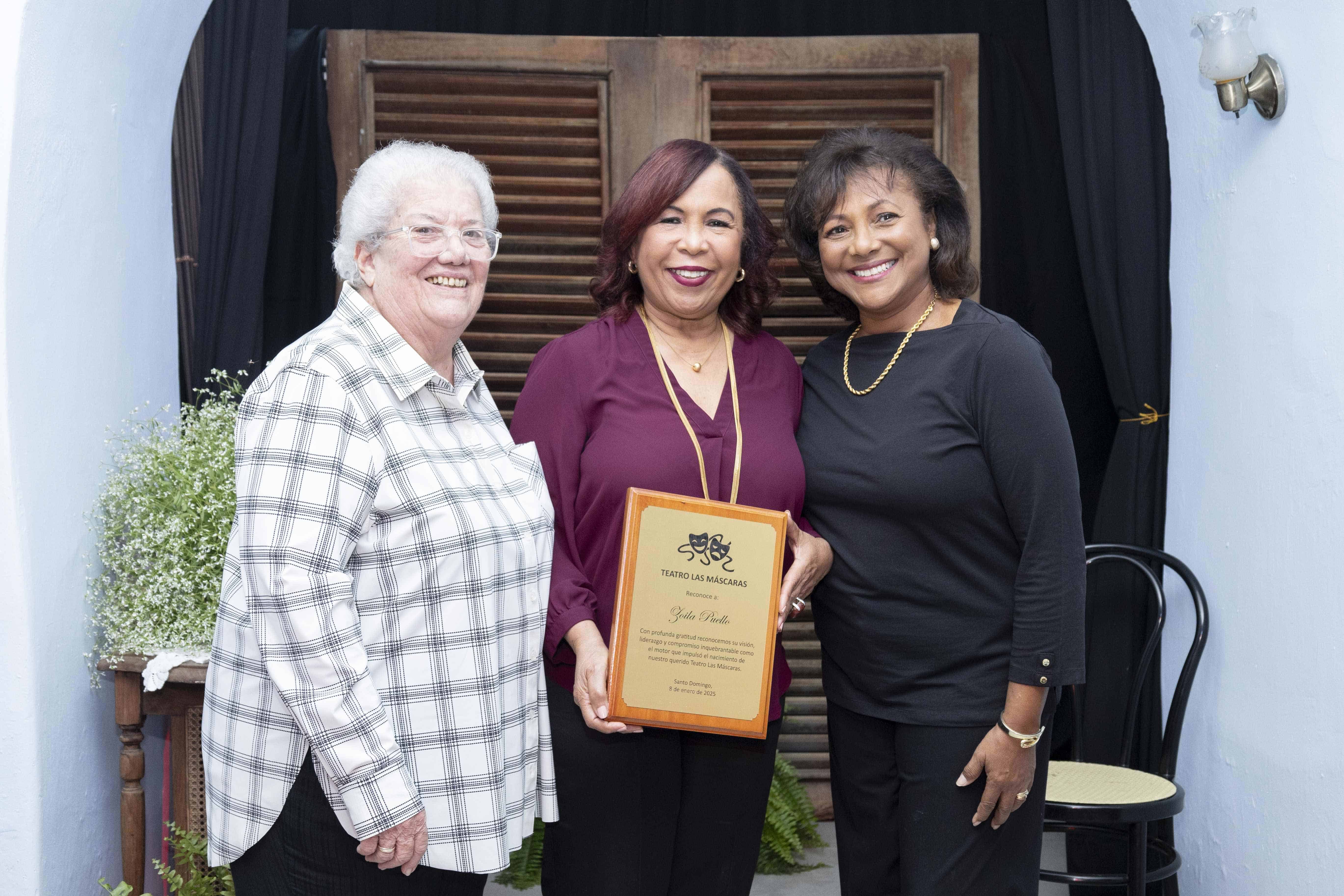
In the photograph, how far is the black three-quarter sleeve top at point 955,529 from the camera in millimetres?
1623

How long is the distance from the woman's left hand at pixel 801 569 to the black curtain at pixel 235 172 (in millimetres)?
1682

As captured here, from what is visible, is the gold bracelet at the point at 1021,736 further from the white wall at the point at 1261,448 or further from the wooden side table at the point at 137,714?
the wooden side table at the point at 137,714

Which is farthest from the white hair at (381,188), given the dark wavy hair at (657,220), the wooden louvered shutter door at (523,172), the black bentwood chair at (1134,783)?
the black bentwood chair at (1134,783)

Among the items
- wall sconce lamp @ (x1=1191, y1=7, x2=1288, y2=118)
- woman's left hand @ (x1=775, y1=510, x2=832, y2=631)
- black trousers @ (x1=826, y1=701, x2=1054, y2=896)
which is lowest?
black trousers @ (x1=826, y1=701, x2=1054, y2=896)

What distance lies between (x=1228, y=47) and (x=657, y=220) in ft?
4.63

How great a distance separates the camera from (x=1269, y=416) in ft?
7.76

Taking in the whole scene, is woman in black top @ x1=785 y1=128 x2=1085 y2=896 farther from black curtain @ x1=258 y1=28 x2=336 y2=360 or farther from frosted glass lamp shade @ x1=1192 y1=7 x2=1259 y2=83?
black curtain @ x1=258 y1=28 x2=336 y2=360

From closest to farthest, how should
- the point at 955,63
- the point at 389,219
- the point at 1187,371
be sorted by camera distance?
the point at 389,219, the point at 1187,371, the point at 955,63

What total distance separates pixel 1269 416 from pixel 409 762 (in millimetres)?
2006

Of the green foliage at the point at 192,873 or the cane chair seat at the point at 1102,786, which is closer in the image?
the green foliage at the point at 192,873

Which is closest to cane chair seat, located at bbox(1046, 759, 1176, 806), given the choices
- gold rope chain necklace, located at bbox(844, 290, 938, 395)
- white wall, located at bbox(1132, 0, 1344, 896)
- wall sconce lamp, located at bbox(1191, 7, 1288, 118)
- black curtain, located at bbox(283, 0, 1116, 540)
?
Result: white wall, located at bbox(1132, 0, 1344, 896)

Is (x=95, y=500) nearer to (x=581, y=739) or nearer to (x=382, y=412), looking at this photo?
(x=382, y=412)

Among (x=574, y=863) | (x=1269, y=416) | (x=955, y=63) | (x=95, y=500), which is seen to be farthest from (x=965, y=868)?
(x=955, y=63)

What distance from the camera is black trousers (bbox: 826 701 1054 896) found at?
66.4 inches
